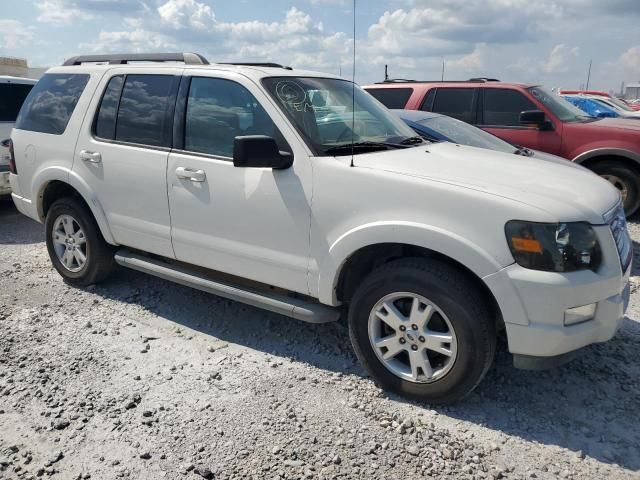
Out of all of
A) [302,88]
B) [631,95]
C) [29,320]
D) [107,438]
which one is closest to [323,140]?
[302,88]

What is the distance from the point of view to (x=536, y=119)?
23.4ft

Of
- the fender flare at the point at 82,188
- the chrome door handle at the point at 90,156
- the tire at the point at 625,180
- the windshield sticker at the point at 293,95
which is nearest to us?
the windshield sticker at the point at 293,95

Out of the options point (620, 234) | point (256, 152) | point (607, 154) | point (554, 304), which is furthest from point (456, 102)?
point (554, 304)

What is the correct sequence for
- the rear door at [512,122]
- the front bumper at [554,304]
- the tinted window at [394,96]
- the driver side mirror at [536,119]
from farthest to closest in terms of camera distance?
the tinted window at [394,96] < the rear door at [512,122] < the driver side mirror at [536,119] < the front bumper at [554,304]

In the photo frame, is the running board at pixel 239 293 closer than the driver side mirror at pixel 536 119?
Yes

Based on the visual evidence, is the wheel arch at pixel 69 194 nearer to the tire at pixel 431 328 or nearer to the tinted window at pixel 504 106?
the tire at pixel 431 328

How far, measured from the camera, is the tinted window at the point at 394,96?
803 cm

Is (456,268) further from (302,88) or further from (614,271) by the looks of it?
(302,88)

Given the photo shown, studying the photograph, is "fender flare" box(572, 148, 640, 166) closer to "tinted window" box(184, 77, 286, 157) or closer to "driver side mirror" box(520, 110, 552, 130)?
"driver side mirror" box(520, 110, 552, 130)

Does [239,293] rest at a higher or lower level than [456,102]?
lower

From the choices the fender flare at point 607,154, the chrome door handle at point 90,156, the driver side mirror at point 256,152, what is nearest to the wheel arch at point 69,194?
the chrome door handle at point 90,156

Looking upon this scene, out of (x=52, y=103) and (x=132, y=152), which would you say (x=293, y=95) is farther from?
(x=52, y=103)

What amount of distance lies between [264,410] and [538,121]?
19.0 feet

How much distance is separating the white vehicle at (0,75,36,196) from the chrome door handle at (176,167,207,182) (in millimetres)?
4448
